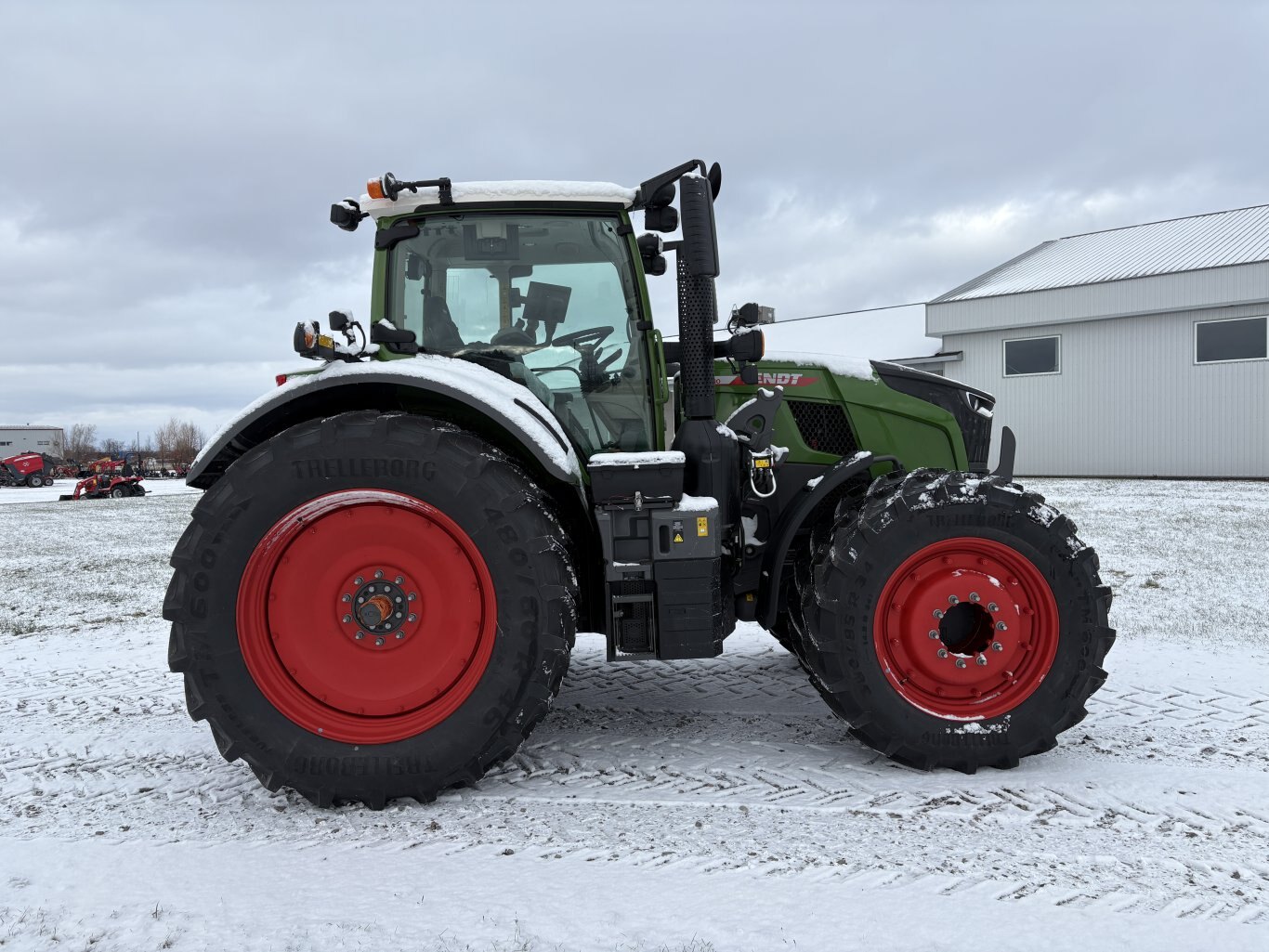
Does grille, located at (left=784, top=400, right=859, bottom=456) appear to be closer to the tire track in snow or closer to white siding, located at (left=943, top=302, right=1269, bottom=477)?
the tire track in snow

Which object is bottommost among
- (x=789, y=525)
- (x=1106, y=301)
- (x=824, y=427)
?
(x=789, y=525)

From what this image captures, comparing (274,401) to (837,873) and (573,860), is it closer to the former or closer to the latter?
(573,860)

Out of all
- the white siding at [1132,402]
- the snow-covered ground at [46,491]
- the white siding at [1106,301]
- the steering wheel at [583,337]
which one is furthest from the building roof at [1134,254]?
the snow-covered ground at [46,491]

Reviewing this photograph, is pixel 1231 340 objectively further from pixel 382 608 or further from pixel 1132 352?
pixel 382 608

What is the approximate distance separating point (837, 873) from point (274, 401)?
90.4 inches

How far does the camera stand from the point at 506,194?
3.21 metres

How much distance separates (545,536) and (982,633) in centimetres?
166

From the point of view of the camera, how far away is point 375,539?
9.36ft

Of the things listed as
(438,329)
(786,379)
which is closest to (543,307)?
(438,329)

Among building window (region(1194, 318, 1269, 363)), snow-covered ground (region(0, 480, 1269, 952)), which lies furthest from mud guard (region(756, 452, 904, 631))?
building window (region(1194, 318, 1269, 363))

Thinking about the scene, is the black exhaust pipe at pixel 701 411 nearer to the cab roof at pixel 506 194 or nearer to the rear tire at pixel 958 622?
the cab roof at pixel 506 194

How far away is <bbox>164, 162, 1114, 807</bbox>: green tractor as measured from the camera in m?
2.74

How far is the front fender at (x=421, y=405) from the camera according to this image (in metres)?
2.80

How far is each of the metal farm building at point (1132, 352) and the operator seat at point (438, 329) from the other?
54.1 feet
